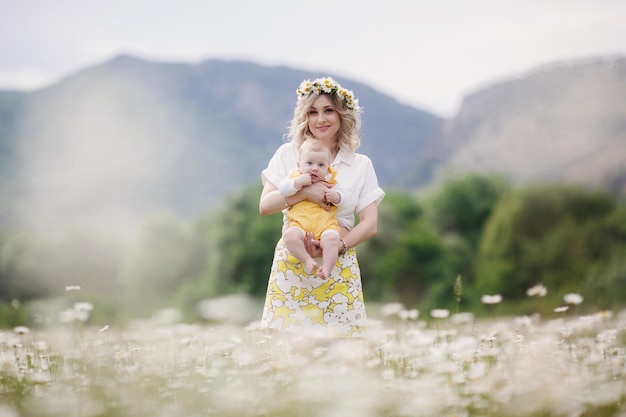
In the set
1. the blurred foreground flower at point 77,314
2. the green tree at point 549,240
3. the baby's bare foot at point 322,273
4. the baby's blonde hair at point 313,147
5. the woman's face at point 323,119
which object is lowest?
the blurred foreground flower at point 77,314

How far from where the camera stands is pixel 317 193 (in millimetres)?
5793

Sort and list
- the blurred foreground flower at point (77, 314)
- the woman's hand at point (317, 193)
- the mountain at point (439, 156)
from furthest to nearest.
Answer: the mountain at point (439, 156)
the woman's hand at point (317, 193)
the blurred foreground flower at point (77, 314)

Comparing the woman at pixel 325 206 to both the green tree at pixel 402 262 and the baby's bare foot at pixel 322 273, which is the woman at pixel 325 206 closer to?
the baby's bare foot at pixel 322 273

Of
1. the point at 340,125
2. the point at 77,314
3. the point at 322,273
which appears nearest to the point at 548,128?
the point at 340,125

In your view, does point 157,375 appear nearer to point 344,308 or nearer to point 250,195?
point 344,308

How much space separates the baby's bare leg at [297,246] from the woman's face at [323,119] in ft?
3.25

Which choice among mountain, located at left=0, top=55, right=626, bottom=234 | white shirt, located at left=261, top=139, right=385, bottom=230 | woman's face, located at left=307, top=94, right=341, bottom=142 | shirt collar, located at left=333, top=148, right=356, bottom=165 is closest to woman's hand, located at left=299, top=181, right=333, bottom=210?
white shirt, located at left=261, top=139, right=385, bottom=230

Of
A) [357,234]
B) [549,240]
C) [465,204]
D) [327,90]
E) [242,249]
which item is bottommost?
[357,234]

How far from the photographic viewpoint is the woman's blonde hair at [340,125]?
6.20m

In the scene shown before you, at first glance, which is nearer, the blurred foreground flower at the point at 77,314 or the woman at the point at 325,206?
the blurred foreground flower at the point at 77,314

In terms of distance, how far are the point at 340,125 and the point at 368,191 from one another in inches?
26.3

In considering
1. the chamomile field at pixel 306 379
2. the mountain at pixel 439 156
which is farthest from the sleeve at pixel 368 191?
the mountain at pixel 439 156

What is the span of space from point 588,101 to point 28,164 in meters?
126

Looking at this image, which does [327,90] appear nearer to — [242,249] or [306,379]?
[306,379]
